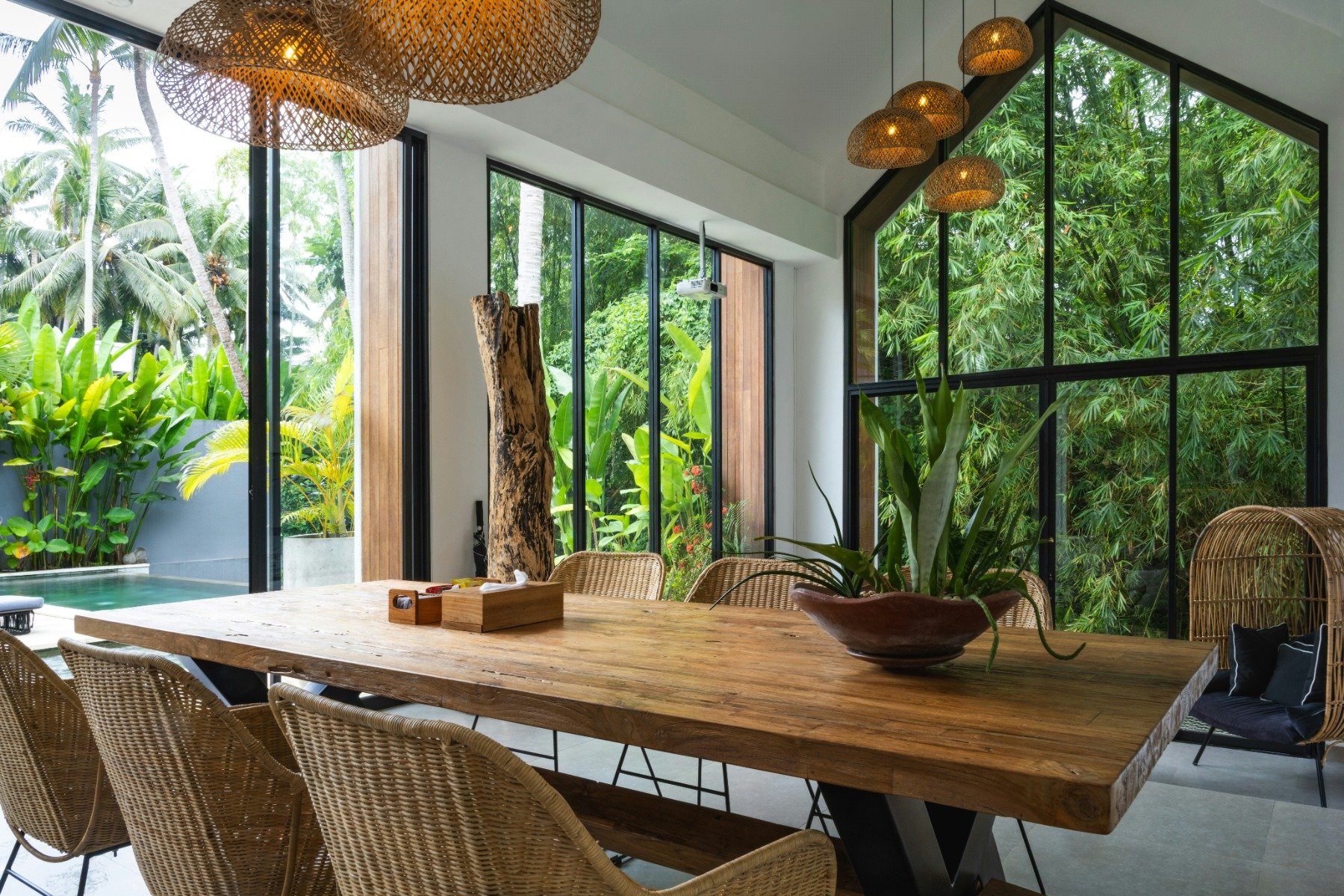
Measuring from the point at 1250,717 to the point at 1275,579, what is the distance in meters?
1.31

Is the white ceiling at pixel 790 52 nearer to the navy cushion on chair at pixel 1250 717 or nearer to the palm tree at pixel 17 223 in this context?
the palm tree at pixel 17 223

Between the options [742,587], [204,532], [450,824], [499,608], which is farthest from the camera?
[204,532]

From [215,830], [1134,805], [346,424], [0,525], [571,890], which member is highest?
[346,424]

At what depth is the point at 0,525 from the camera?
334cm

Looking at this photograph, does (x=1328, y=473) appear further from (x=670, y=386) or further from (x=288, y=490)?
(x=288, y=490)

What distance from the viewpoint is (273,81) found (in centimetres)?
242

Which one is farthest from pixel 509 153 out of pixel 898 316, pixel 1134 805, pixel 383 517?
pixel 1134 805

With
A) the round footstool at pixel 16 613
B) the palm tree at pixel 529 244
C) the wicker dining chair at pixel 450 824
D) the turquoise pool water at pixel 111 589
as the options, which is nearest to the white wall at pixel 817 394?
the palm tree at pixel 529 244

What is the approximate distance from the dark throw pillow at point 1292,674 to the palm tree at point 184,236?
4424mm

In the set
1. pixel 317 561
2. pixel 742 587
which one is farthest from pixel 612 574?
pixel 317 561

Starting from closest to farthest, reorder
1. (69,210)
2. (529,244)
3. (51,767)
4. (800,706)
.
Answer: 1. (800,706)
2. (51,767)
3. (69,210)
4. (529,244)

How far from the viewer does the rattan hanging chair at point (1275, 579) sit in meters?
3.53

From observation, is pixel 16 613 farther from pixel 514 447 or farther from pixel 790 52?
pixel 790 52

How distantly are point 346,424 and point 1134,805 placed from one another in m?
3.64
